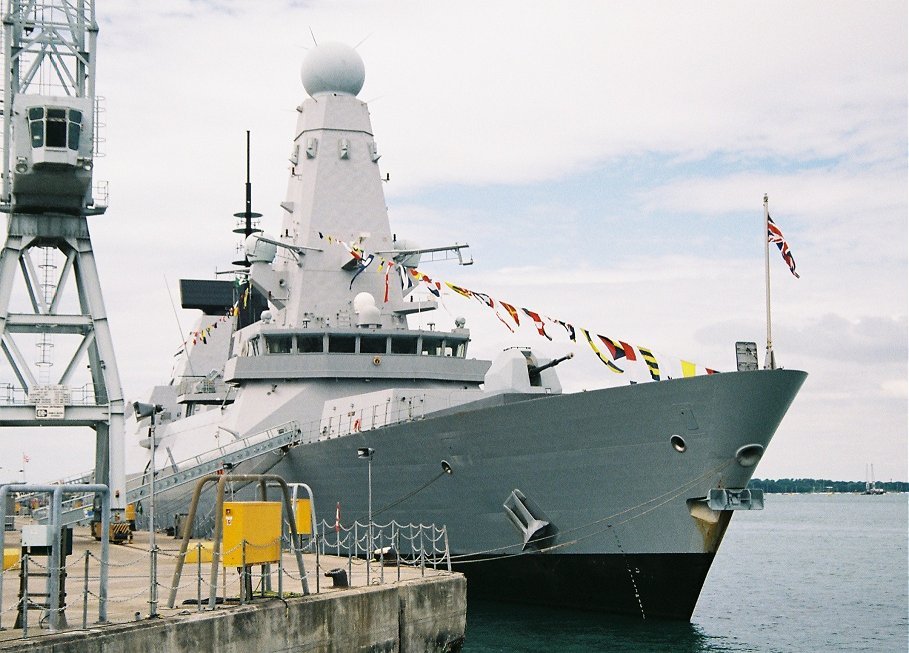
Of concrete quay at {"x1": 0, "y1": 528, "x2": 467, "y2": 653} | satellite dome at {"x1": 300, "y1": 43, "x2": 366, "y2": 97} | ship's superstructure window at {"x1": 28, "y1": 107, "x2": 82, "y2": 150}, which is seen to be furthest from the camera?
satellite dome at {"x1": 300, "y1": 43, "x2": 366, "y2": 97}

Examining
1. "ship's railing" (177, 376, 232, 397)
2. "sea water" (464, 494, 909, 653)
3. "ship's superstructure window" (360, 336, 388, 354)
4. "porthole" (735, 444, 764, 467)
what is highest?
"ship's superstructure window" (360, 336, 388, 354)

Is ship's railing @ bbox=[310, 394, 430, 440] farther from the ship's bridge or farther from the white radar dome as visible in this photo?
the white radar dome

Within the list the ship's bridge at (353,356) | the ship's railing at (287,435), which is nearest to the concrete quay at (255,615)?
the ship's railing at (287,435)

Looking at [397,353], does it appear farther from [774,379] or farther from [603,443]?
[774,379]

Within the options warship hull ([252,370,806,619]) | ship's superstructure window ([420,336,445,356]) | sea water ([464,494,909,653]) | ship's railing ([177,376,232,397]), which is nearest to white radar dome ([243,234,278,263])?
ship's superstructure window ([420,336,445,356])

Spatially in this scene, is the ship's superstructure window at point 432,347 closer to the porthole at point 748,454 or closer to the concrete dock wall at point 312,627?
the porthole at point 748,454

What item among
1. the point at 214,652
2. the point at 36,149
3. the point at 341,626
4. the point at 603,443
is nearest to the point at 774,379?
the point at 603,443

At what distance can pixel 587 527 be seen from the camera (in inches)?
717

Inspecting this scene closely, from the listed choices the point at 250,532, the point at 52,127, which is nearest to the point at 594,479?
the point at 250,532

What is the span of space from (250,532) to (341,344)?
14.5m

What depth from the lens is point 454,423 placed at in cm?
1898

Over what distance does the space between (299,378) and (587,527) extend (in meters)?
9.10

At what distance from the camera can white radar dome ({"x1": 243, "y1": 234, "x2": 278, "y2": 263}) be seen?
2619 cm

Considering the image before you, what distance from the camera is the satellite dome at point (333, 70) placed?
27578mm
